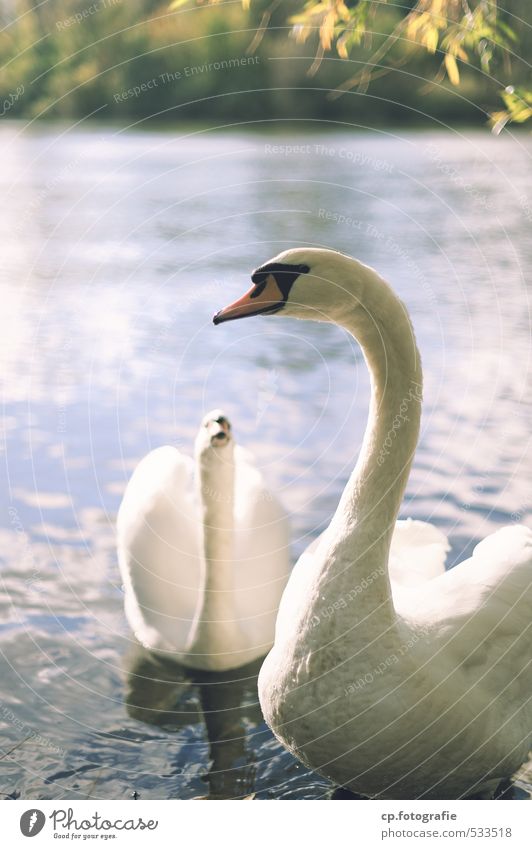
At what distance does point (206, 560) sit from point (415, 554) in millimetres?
737

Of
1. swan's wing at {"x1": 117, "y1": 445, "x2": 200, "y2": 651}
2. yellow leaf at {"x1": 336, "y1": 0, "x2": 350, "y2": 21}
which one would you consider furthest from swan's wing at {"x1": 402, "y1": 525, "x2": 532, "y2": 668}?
yellow leaf at {"x1": 336, "y1": 0, "x2": 350, "y2": 21}

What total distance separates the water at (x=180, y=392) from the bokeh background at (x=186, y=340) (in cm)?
1

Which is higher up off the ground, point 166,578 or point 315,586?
point 166,578

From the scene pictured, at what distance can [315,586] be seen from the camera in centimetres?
220

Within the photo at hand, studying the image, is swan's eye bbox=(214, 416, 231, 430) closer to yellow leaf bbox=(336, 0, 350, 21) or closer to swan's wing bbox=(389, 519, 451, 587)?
swan's wing bbox=(389, 519, 451, 587)

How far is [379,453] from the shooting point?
221 cm

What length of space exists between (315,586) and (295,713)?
0.28 m

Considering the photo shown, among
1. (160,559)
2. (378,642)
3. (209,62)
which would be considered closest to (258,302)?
(378,642)

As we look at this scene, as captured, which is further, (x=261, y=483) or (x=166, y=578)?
(x=261, y=483)

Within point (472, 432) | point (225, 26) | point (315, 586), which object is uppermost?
point (225, 26)

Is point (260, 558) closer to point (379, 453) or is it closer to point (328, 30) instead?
point (379, 453)
